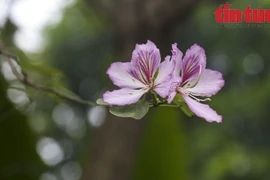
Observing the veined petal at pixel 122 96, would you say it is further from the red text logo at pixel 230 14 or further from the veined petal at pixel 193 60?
the red text logo at pixel 230 14

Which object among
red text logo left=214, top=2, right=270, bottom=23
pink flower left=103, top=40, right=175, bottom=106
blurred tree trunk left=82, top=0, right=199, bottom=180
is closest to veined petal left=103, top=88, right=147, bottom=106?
pink flower left=103, top=40, right=175, bottom=106

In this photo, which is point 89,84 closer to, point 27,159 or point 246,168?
point 246,168

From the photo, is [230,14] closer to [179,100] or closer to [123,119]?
[179,100]

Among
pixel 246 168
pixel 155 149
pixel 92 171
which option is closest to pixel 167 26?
pixel 155 149

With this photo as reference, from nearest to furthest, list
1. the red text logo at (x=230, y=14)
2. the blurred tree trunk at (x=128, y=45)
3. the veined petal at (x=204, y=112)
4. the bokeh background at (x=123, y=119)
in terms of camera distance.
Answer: the veined petal at (x=204, y=112) < the red text logo at (x=230, y=14) < the bokeh background at (x=123, y=119) < the blurred tree trunk at (x=128, y=45)

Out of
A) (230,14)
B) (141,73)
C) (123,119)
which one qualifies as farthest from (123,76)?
(123,119)

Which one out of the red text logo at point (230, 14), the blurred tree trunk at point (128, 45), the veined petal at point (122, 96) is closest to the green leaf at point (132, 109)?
the veined petal at point (122, 96)
